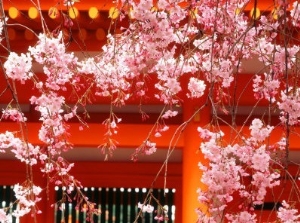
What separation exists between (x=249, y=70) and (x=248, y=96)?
0.67 ft

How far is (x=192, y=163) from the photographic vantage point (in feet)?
18.5

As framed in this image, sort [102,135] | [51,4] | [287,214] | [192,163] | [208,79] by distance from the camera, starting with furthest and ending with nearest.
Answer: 1. [102,135]
2. [192,163]
3. [51,4]
4. [208,79]
5. [287,214]

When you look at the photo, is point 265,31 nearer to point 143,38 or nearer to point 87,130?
point 143,38

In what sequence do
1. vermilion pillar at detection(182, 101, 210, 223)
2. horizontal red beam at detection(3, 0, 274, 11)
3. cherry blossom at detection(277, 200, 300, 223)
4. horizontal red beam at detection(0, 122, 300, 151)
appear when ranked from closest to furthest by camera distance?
cherry blossom at detection(277, 200, 300, 223) → horizontal red beam at detection(3, 0, 274, 11) → vermilion pillar at detection(182, 101, 210, 223) → horizontal red beam at detection(0, 122, 300, 151)

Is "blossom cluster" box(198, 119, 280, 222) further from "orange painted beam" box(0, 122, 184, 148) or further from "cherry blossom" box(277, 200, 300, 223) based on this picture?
"orange painted beam" box(0, 122, 184, 148)

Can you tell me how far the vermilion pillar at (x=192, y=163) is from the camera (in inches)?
221

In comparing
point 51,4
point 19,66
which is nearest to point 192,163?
point 51,4

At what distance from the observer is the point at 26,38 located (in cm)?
548

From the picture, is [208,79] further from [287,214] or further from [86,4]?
[86,4]

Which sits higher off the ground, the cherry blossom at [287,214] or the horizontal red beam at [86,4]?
the horizontal red beam at [86,4]

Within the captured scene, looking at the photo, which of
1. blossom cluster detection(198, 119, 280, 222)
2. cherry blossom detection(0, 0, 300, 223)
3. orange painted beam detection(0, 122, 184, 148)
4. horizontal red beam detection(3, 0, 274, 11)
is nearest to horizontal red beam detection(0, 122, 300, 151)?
orange painted beam detection(0, 122, 184, 148)

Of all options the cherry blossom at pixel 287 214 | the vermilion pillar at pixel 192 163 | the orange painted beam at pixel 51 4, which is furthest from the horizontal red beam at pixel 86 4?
the cherry blossom at pixel 287 214

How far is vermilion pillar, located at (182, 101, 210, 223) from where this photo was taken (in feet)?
18.4

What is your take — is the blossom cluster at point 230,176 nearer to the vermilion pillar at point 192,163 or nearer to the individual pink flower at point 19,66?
the individual pink flower at point 19,66
